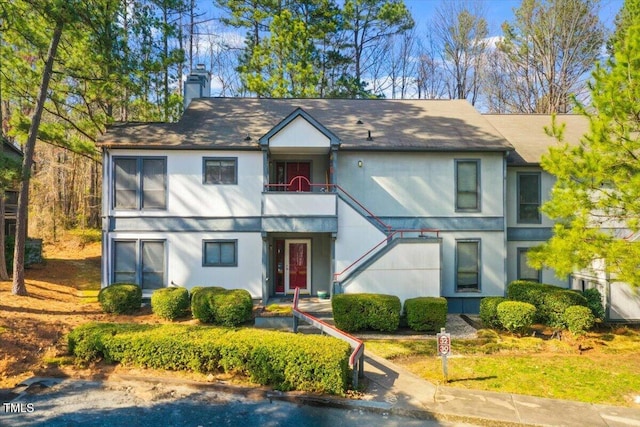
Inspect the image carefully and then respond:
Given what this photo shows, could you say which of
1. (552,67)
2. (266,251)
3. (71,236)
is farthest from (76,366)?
(552,67)

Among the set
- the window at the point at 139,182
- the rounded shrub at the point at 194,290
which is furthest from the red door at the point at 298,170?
the rounded shrub at the point at 194,290

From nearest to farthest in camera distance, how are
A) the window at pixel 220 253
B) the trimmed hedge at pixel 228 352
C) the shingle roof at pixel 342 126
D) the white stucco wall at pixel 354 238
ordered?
1. the trimmed hedge at pixel 228 352
2. the white stucco wall at pixel 354 238
3. the window at pixel 220 253
4. the shingle roof at pixel 342 126

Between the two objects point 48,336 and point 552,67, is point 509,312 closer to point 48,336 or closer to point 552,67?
point 48,336

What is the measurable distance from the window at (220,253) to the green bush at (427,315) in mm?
6546

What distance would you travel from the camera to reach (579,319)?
39.1 ft

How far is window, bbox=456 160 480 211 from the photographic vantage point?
15.6 m

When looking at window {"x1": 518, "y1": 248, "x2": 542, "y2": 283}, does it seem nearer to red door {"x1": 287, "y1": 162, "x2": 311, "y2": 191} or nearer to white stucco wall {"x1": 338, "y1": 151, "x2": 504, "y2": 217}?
white stucco wall {"x1": 338, "y1": 151, "x2": 504, "y2": 217}

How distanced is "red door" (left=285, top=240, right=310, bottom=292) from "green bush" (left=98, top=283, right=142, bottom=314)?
5557 millimetres

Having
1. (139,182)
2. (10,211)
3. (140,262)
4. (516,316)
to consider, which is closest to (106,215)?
(139,182)

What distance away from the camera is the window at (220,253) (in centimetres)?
1506

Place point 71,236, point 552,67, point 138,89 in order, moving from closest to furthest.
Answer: point 138,89, point 71,236, point 552,67

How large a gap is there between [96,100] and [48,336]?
1259 cm

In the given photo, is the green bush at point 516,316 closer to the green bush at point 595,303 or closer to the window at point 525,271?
the green bush at point 595,303

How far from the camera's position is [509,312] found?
12.2 m
